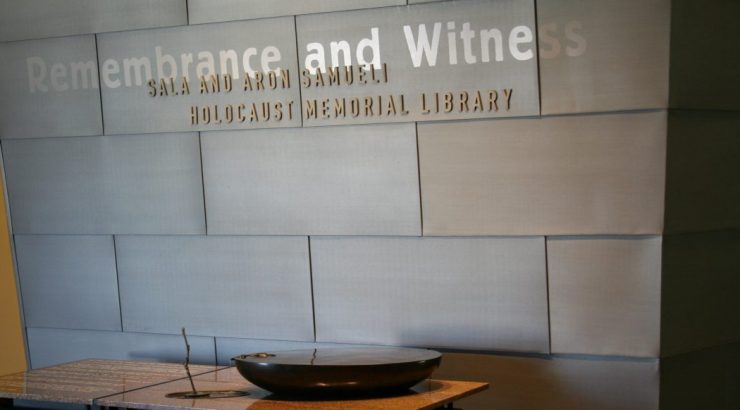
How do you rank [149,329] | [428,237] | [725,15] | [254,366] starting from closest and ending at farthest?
[254,366], [725,15], [428,237], [149,329]

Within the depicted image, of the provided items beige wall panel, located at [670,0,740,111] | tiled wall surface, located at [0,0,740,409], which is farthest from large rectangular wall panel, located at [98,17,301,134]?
beige wall panel, located at [670,0,740,111]

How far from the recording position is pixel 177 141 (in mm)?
3842

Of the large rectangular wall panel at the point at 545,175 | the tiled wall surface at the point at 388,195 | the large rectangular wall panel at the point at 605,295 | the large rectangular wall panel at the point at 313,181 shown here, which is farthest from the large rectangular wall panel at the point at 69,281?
the large rectangular wall panel at the point at 605,295

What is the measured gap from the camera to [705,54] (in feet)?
10.4

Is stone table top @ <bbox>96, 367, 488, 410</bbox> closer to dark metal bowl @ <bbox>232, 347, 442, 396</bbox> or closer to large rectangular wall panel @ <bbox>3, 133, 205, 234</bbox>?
dark metal bowl @ <bbox>232, 347, 442, 396</bbox>

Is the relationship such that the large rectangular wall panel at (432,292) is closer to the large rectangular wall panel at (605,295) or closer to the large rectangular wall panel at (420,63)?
the large rectangular wall panel at (605,295)

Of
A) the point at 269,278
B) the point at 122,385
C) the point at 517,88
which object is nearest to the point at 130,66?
the point at 269,278

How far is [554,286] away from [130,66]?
5.85ft

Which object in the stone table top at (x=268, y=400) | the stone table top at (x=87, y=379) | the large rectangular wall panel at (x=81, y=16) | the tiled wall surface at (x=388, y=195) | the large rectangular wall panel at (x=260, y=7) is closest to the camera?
the stone table top at (x=268, y=400)

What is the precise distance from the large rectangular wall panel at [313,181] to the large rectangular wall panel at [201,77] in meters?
0.09

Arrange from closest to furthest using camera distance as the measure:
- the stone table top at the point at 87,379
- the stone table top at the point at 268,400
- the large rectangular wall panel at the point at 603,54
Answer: the stone table top at the point at 268,400, the large rectangular wall panel at the point at 603,54, the stone table top at the point at 87,379

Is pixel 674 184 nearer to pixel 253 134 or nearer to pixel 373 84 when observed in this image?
pixel 373 84

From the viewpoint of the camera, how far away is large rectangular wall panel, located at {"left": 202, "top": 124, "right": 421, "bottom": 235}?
3467 mm

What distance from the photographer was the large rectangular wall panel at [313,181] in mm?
3467
